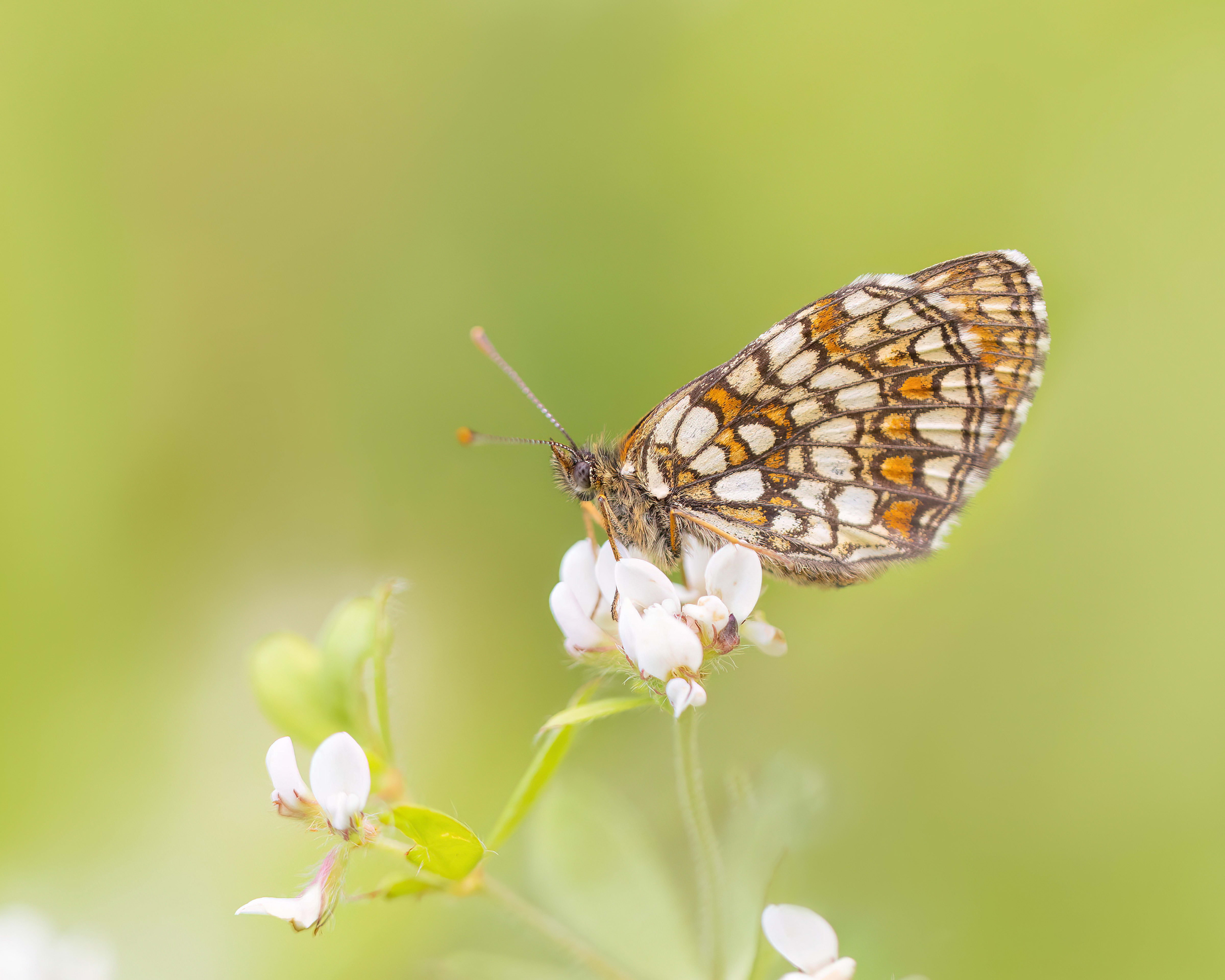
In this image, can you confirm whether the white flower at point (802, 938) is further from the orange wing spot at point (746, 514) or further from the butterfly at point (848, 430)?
the orange wing spot at point (746, 514)

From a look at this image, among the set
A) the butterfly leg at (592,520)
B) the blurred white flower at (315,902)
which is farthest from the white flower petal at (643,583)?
the blurred white flower at (315,902)

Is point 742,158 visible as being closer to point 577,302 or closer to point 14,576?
point 577,302

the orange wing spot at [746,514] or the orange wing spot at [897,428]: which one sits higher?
the orange wing spot at [746,514]

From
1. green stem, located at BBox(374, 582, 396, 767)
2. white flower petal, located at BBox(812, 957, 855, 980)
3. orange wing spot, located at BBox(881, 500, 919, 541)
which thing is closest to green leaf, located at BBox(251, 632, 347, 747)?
green stem, located at BBox(374, 582, 396, 767)

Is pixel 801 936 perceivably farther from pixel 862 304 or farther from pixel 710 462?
pixel 862 304

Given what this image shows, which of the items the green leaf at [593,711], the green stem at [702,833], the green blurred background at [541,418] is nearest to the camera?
the green leaf at [593,711]

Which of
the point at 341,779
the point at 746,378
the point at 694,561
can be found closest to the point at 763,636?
the point at 694,561
